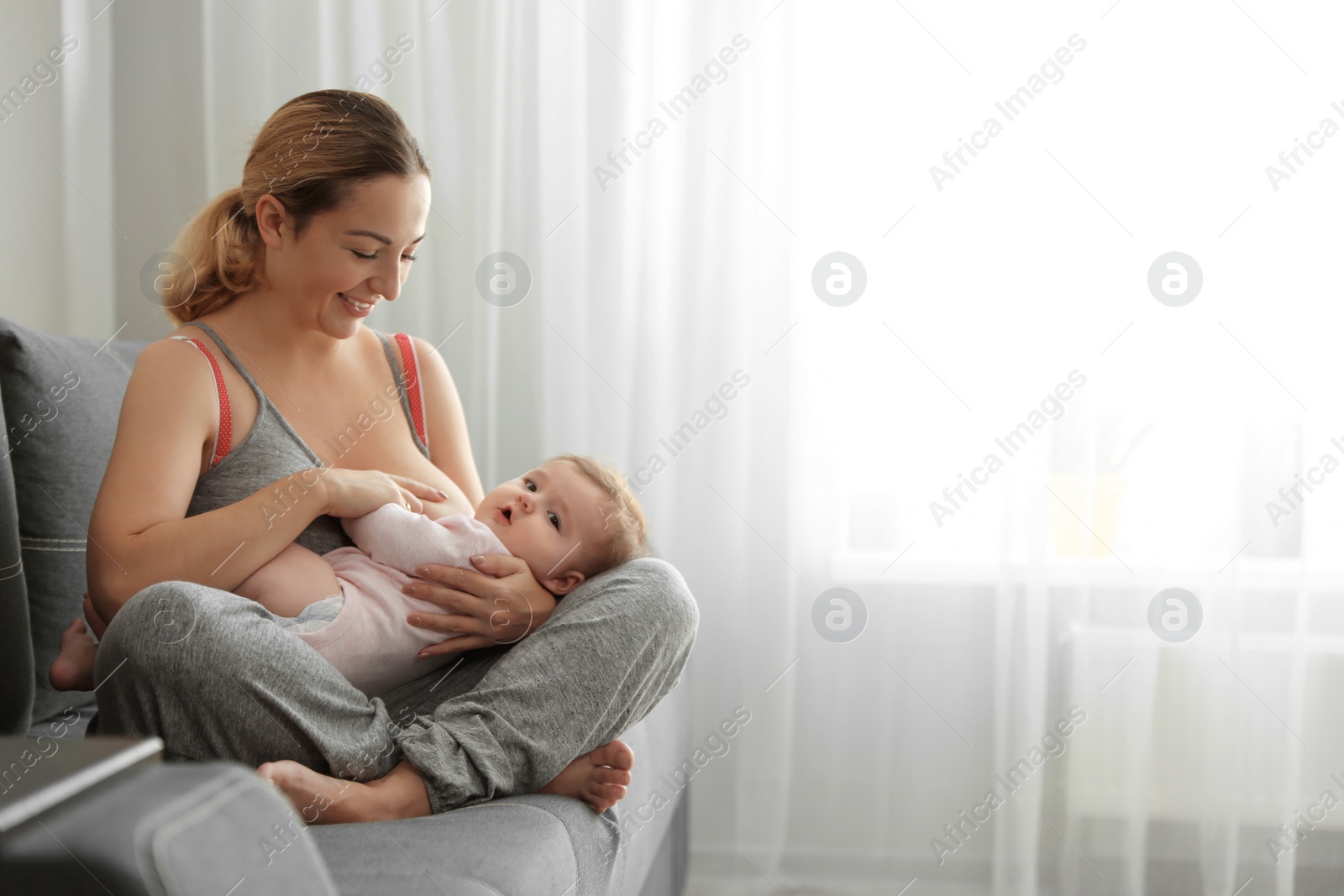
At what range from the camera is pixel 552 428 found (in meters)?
2.03

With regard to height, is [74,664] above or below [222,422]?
Answer: below

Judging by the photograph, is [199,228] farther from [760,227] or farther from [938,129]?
[938,129]

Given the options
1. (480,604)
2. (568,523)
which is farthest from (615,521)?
(480,604)

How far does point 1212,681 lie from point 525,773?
154 cm

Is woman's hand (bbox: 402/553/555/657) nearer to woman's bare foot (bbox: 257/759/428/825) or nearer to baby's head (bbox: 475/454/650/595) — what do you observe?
baby's head (bbox: 475/454/650/595)

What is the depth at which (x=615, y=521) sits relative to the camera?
3.87 ft

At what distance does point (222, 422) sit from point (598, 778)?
639 mm

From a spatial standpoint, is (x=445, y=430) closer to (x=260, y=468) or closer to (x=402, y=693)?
(x=260, y=468)

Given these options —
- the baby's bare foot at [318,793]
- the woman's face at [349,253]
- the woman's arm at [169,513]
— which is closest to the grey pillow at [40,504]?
the woman's arm at [169,513]

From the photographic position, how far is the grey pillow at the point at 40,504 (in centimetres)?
119

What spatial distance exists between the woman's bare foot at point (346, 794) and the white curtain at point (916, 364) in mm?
1104

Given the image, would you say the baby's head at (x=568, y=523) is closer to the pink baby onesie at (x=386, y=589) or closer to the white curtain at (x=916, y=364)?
the pink baby onesie at (x=386, y=589)

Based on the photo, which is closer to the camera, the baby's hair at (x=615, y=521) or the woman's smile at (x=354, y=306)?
the baby's hair at (x=615, y=521)

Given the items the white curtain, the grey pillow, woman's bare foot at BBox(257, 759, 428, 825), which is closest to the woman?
woman's bare foot at BBox(257, 759, 428, 825)
